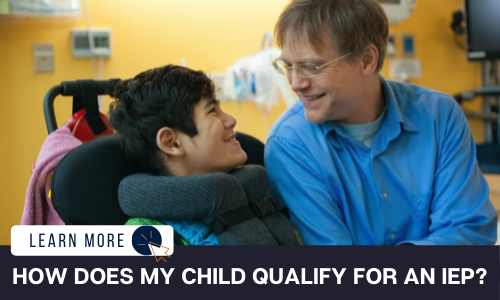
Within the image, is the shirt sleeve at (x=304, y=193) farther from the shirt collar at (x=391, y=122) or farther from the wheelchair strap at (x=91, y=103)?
the wheelchair strap at (x=91, y=103)

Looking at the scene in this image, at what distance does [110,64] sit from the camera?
2.28 metres

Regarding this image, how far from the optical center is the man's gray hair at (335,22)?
118 centimetres

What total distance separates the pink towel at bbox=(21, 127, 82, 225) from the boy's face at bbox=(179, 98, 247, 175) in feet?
1.03

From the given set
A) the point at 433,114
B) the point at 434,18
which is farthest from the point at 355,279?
the point at 434,18

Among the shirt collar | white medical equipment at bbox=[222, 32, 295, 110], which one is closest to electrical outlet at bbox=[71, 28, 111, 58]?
white medical equipment at bbox=[222, 32, 295, 110]

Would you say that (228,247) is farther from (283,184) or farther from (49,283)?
(49,283)

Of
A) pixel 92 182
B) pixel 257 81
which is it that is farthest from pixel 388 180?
pixel 257 81

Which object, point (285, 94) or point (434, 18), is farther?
point (434, 18)

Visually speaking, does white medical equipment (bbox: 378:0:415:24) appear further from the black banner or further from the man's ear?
the black banner

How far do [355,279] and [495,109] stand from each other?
2411 mm

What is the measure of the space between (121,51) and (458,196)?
175cm

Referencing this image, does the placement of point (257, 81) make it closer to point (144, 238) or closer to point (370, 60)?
point (370, 60)

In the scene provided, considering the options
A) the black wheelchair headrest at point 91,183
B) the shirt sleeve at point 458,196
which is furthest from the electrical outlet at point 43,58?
the shirt sleeve at point 458,196

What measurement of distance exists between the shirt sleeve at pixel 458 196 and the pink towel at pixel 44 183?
0.96 meters
